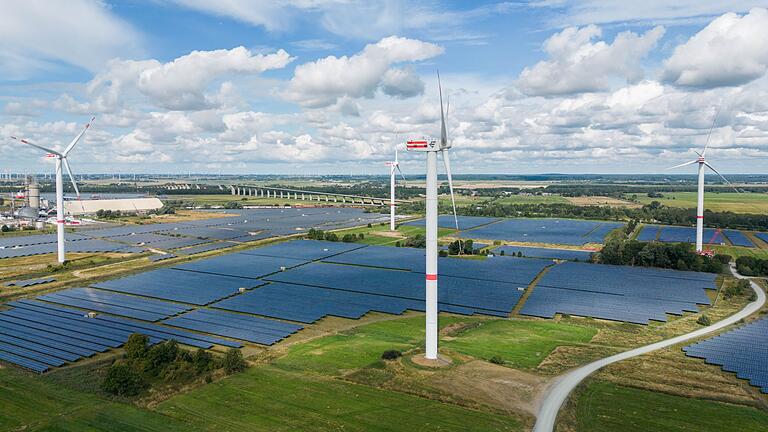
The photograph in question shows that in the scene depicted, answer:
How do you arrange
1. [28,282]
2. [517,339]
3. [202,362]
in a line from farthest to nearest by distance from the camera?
1. [28,282]
2. [517,339]
3. [202,362]

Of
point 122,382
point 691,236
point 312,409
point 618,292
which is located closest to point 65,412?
point 122,382

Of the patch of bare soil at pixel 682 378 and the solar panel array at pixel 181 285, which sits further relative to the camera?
the solar panel array at pixel 181 285

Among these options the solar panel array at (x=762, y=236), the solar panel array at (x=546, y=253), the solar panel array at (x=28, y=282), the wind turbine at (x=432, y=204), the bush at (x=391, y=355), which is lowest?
the bush at (x=391, y=355)

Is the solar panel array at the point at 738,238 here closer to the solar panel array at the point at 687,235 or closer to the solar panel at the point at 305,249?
the solar panel array at the point at 687,235

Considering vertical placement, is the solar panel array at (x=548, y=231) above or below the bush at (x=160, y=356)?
above

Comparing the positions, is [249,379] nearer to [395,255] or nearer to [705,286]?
[395,255]

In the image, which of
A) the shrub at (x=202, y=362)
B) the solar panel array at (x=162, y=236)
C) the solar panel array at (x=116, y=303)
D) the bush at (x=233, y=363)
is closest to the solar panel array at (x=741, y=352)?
the bush at (x=233, y=363)

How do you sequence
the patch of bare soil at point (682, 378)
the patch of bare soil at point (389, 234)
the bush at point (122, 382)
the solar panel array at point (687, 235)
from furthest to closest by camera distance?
the patch of bare soil at point (389, 234) → the solar panel array at point (687, 235) → the patch of bare soil at point (682, 378) → the bush at point (122, 382)

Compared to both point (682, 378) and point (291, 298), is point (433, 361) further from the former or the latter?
point (291, 298)
